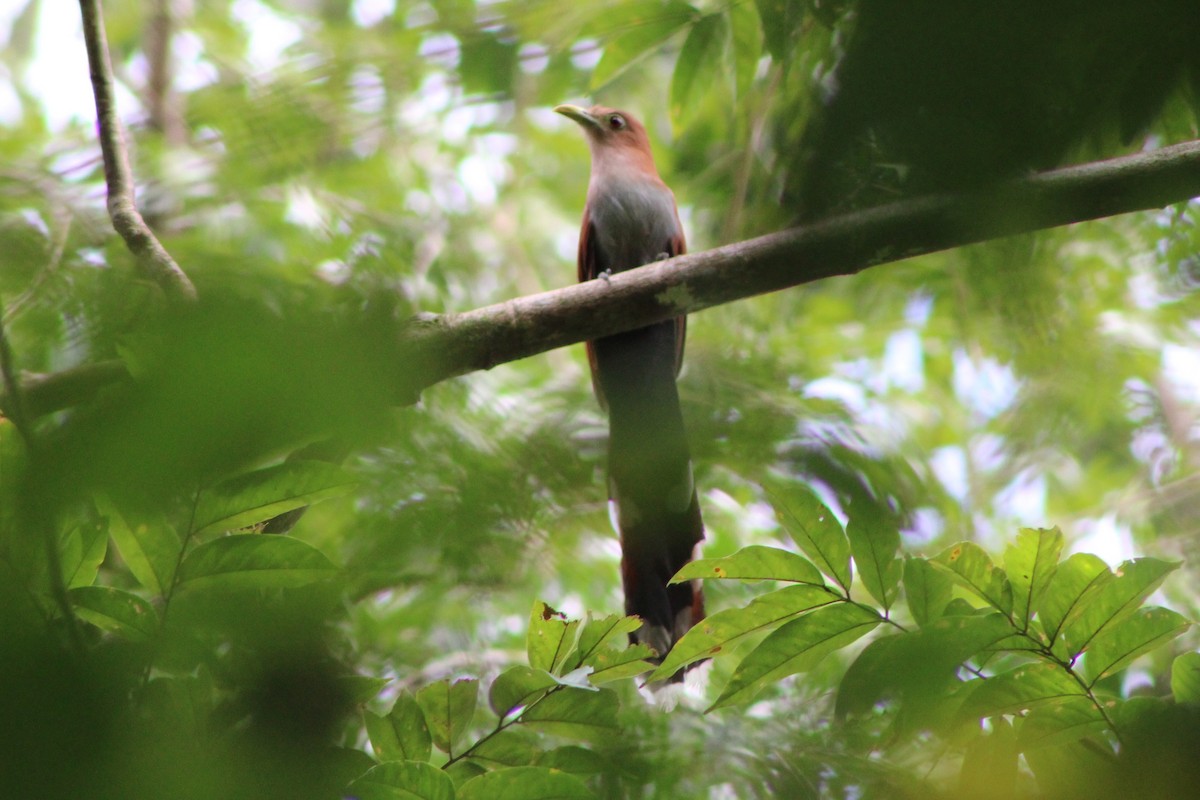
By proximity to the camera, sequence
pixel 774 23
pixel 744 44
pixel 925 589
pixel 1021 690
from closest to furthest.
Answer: pixel 1021 690, pixel 925 589, pixel 774 23, pixel 744 44

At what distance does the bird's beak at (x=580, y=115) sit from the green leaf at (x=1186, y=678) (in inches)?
140

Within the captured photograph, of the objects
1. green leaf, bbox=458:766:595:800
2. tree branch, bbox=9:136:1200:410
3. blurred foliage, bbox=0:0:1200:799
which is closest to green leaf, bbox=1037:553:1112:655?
blurred foliage, bbox=0:0:1200:799

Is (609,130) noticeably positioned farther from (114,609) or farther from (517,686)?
(114,609)

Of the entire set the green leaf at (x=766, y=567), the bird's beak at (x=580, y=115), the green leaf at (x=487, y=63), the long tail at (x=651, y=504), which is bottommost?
the long tail at (x=651, y=504)

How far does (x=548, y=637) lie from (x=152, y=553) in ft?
1.93

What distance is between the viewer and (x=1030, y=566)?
137cm

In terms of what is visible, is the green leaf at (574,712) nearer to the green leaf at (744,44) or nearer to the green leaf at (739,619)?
the green leaf at (739,619)

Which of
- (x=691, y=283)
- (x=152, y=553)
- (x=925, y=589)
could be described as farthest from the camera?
(x=691, y=283)

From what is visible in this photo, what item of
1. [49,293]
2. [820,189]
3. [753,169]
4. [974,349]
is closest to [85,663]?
[820,189]

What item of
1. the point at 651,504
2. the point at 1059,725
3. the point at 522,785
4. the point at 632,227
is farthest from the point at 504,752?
the point at 632,227

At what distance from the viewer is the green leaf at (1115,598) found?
4.34 ft

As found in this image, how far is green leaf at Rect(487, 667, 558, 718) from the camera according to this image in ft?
4.69

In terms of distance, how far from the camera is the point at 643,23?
7.83ft

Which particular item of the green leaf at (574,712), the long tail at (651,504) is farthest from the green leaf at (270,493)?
the long tail at (651,504)
